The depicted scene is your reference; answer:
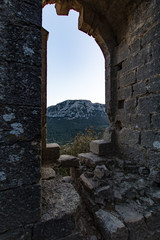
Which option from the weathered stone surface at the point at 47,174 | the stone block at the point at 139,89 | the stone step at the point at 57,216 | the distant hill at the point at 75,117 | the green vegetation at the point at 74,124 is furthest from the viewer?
the distant hill at the point at 75,117

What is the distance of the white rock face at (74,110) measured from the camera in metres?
18.1

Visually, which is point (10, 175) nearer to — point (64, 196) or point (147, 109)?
point (64, 196)

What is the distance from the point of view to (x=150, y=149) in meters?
2.21

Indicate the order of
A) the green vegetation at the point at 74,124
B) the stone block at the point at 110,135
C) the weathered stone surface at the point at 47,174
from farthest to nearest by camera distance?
the green vegetation at the point at 74,124 → the stone block at the point at 110,135 → the weathered stone surface at the point at 47,174

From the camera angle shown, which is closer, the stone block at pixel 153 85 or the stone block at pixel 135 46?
the stone block at pixel 153 85

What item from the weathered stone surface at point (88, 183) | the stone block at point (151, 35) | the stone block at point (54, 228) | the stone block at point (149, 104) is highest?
the stone block at point (151, 35)

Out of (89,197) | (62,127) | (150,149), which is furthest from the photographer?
(62,127)

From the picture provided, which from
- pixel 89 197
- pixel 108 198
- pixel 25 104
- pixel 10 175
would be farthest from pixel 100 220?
pixel 25 104

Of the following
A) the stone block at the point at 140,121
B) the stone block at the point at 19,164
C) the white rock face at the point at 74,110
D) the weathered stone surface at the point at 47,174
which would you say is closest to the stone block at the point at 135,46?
the stone block at the point at 140,121

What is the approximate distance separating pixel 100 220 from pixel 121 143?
1606mm

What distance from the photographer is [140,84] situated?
7.88ft

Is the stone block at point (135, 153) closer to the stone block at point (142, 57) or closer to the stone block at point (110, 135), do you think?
the stone block at point (110, 135)

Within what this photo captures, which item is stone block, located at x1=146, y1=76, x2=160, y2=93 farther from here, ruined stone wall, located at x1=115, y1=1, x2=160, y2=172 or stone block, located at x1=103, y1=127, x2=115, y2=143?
stone block, located at x1=103, y1=127, x2=115, y2=143

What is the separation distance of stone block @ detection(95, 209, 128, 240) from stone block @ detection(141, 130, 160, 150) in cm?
123
